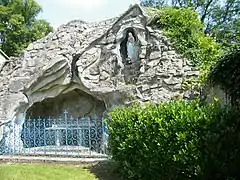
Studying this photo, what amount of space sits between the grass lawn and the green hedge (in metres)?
1.09

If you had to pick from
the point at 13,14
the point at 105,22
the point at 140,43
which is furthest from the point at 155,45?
the point at 13,14

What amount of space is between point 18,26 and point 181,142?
68.5ft

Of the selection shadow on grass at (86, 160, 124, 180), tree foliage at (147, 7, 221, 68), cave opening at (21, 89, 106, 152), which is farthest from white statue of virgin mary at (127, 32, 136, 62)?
shadow on grass at (86, 160, 124, 180)

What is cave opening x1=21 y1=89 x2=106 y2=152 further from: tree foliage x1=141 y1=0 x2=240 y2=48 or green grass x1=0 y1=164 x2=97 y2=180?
tree foliage x1=141 y1=0 x2=240 y2=48

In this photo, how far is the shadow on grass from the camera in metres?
7.71

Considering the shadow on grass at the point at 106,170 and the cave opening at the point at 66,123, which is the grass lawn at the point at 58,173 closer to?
the shadow on grass at the point at 106,170

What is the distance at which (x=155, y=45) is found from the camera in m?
11.2

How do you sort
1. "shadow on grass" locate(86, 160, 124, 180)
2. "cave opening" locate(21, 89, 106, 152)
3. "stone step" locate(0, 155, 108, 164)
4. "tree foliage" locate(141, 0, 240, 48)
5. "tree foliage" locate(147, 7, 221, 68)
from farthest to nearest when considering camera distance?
"tree foliage" locate(141, 0, 240, 48) → "cave opening" locate(21, 89, 106, 152) → "tree foliage" locate(147, 7, 221, 68) → "stone step" locate(0, 155, 108, 164) → "shadow on grass" locate(86, 160, 124, 180)

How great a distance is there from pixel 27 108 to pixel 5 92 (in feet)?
3.38

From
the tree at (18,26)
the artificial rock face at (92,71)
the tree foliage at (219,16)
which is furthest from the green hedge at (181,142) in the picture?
the tree at (18,26)

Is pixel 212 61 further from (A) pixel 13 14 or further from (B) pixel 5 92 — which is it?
(A) pixel 13 14

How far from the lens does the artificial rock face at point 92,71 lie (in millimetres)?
10844

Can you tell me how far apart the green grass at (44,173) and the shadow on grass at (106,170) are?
0.49 ft

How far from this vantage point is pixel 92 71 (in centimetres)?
1235
